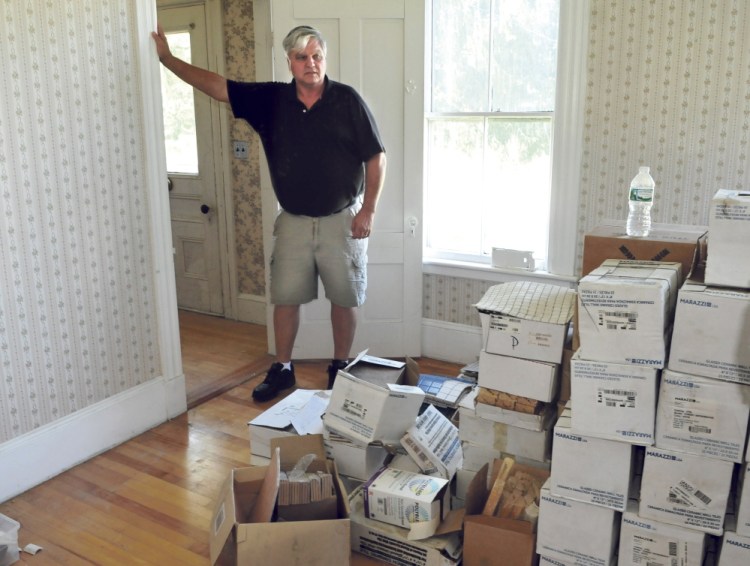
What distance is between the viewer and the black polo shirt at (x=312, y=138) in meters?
3.20

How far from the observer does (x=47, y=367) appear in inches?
105

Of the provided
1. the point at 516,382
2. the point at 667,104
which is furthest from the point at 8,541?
the point at 667,104

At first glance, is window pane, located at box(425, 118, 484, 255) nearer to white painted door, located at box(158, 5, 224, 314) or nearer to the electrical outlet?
the electrical outlet

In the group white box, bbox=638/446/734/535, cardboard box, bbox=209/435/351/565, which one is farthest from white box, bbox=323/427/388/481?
white box, bbox=638/446/734/535

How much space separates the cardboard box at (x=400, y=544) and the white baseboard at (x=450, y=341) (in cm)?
169

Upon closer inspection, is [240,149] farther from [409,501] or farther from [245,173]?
[409,501]

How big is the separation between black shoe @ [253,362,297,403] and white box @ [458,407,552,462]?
135 centimetres

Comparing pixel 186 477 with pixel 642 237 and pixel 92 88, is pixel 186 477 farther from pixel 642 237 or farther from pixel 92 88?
pixel 642 237

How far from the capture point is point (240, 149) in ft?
14.5

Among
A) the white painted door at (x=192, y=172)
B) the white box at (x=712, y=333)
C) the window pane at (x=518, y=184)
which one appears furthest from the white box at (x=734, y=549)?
the white painted door at (x=192, y=172)

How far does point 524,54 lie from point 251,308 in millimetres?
2371

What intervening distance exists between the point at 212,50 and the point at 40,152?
80.0 inches

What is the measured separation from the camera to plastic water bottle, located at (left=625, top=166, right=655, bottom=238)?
2.21 metres

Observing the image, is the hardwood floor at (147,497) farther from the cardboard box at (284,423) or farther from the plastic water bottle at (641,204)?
the plastic water bottle at (641,204)
